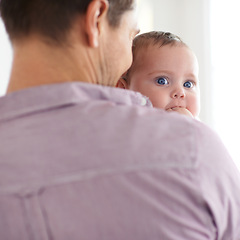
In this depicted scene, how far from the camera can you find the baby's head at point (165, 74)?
1.53 metres

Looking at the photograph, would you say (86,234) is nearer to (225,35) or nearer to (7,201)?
(7,201)

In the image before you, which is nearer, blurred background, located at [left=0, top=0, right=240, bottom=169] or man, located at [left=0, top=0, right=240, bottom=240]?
man, located at [left=0, top=0, right=240, bottom=240]

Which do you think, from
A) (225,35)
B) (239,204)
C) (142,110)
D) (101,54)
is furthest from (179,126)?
(225,35)

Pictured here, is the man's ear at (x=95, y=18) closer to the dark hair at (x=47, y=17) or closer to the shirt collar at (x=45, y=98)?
the dark hair at (x=47, y=17)

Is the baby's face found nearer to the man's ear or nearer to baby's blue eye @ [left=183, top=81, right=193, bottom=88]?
baby's blue eye @ [left=183, top=81, right=193, bottom=88]

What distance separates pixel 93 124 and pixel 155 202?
0.54 ft

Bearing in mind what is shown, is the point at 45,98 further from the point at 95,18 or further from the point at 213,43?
the point at 213,43

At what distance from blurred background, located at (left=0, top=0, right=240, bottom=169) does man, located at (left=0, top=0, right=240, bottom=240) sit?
2584 millimetres

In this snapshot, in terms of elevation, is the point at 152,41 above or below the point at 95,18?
below

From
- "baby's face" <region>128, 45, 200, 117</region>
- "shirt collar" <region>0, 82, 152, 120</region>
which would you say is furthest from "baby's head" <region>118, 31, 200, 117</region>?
"shirt collar" <region>0, 82, 152, 120</region>

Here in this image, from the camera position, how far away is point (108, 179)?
767 mm

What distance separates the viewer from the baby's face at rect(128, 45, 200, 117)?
60.2 inches

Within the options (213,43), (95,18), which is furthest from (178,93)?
(213,43)

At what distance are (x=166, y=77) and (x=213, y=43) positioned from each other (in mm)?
2136
